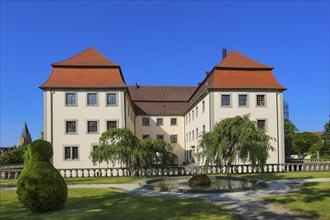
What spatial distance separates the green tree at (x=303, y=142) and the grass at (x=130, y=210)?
203 ft

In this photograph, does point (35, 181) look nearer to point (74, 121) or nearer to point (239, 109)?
point (74, 121)

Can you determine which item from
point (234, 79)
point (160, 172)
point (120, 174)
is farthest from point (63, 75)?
point (234, 79)

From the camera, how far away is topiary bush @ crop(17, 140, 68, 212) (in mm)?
7727

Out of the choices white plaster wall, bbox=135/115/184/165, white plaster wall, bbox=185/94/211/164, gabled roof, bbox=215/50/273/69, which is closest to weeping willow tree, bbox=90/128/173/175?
white plaster wall, bbox=185/94/211/164

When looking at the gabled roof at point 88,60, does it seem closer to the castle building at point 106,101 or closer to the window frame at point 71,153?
the castle building at point 106,101

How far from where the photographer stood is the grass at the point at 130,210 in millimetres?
7336

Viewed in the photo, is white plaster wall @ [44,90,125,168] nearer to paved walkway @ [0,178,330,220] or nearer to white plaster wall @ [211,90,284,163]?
white plaster wall @ [211,90,284,163]

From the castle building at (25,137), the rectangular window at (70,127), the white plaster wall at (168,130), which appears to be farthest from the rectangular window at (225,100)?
the castle building at (25,137)

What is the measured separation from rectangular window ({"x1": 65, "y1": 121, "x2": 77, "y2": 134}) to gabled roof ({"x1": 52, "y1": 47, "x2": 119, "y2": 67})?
5393 millimetres

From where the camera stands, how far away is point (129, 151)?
64.5ft

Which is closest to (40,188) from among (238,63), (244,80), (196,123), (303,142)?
(244,80)

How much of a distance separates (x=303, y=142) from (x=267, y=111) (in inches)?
1713

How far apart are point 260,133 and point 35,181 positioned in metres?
14.0

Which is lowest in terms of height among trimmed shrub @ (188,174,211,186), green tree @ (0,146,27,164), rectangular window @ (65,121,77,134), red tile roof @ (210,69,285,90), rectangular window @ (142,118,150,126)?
green tree @ (0,146,27,164)
